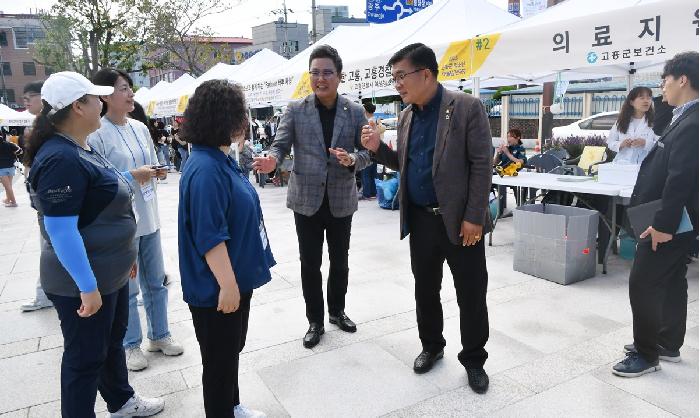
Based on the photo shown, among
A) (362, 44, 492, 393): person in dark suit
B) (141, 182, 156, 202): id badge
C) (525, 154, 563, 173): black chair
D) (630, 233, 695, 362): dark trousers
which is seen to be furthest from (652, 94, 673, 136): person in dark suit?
(141, 182, 156, 202): id badge

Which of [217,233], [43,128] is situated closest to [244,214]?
[217,233]

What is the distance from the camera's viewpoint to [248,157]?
12.5 feet

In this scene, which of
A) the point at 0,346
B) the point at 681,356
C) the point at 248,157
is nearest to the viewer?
the point at 681,356

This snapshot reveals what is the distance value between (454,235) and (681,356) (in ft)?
5.50

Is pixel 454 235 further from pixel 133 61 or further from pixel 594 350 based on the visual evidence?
pixel 133 61

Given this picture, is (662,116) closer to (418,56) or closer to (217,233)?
(418,56)

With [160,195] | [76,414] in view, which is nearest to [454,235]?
[76,414]

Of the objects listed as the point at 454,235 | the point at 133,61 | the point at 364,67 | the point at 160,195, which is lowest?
the point at 160,195

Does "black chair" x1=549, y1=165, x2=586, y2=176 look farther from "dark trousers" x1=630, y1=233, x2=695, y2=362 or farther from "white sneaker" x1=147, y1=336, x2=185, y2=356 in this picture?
"white sneaker" x1=147, y1=336, x2=185, y2=356

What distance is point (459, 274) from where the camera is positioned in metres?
2.66

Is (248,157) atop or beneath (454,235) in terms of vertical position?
atop

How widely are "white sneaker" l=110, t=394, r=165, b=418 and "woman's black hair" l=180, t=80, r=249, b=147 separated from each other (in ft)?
4.73

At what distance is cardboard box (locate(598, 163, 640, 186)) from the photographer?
15.2 ft

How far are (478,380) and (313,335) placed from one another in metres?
1.12
